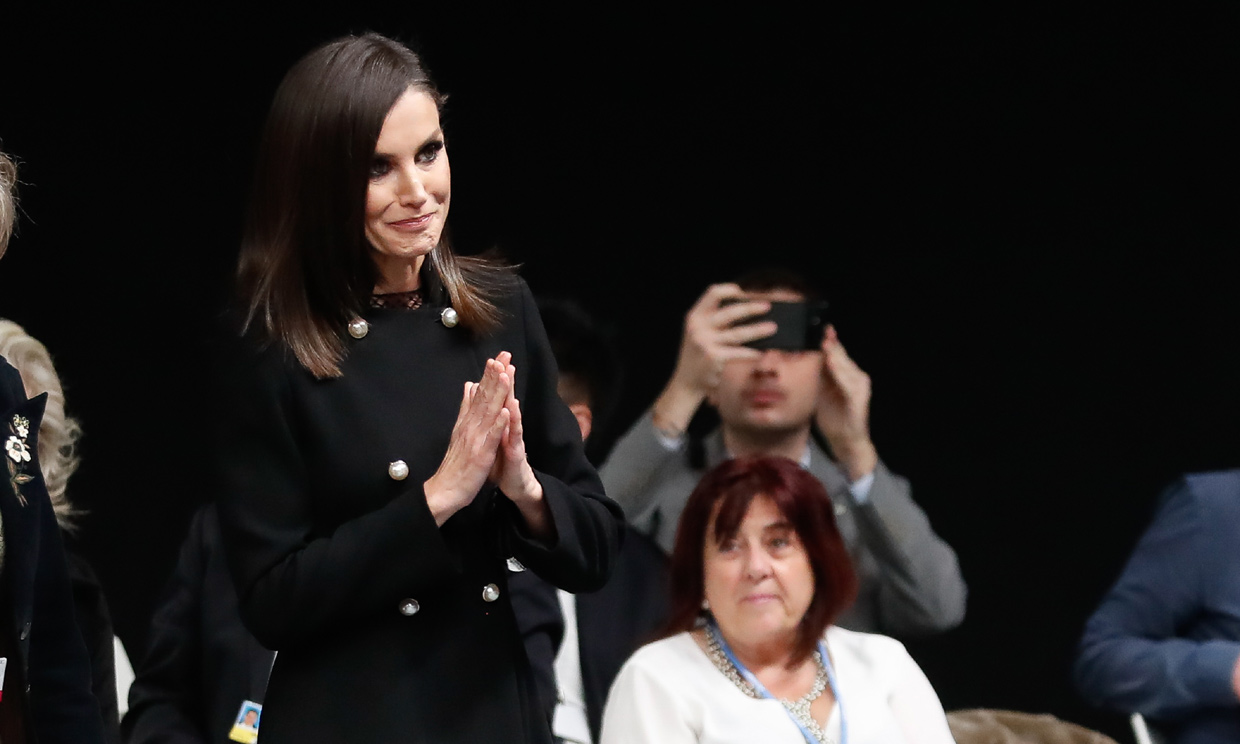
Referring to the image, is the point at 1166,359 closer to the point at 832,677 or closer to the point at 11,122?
the point at 832,677

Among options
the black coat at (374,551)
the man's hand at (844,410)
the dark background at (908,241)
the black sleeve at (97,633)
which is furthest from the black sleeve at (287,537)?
the dark background at (908,241)

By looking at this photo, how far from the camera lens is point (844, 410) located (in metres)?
3.22

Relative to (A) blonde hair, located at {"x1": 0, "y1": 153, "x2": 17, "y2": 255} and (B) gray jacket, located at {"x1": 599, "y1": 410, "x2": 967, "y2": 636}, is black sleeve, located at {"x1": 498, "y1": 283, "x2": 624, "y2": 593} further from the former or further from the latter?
(B) gray jacket, located at {"x1": 599, "y1": 410, "x2": 967, "y2": 636}

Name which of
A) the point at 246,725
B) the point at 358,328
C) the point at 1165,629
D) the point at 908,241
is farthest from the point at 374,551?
the point at 908,241

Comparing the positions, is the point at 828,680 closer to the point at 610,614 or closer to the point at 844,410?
the point at 610,614

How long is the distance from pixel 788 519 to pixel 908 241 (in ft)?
5.60

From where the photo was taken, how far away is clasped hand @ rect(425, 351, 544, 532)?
158cm

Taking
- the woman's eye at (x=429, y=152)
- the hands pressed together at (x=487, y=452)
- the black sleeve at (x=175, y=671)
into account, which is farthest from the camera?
the black sleeve at (x=175, y=671)

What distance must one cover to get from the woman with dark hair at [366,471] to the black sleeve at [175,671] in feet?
4.30

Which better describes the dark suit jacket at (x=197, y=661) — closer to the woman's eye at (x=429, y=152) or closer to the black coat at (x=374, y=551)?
the black coat at (x=374, y=551)

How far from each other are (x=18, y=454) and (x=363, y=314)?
13.8 inches

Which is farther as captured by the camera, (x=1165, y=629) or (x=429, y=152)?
(x=1165, y=629)

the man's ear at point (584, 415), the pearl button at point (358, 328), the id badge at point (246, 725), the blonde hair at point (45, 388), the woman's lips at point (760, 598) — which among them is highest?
the pearl button at point (358, 328)

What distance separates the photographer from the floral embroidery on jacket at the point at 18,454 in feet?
5.49
